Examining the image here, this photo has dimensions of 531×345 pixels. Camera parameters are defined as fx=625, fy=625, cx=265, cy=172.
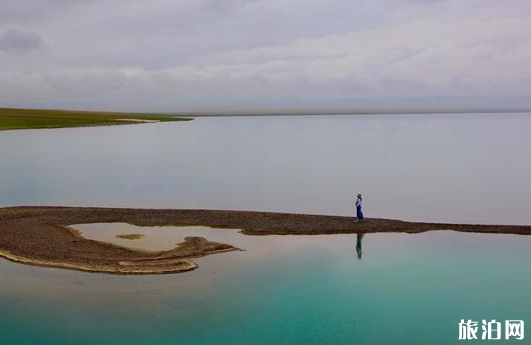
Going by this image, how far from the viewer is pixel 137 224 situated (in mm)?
28953

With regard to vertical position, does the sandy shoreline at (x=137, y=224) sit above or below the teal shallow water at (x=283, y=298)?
above

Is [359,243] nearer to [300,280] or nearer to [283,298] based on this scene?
[300,280]

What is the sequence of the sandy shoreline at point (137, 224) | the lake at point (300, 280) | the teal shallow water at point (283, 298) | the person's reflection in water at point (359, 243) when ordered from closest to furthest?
the teal shallow water at point (283, 298)
the lake at point (300, 280)
the sandy shoreline at point (137, 224)
the person's reflection in water at point (359, 243)

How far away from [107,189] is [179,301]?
81.3 ft

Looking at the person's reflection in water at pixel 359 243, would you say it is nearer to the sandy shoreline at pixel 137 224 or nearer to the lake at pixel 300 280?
the lake at pixel 300 280

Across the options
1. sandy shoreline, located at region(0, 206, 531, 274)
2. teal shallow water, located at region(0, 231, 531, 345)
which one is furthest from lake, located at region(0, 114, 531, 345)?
sandy shoreline, located at region(0, 206, 531, 274)

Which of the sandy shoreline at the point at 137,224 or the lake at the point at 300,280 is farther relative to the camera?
the sandy shoreline at the point at 137,224

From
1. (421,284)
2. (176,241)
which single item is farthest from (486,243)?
(176,241)

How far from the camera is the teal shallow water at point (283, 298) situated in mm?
16266

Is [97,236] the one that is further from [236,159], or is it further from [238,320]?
[236,159]

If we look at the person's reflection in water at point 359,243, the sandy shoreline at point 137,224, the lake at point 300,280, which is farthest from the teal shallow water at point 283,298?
the sandy shoreline at point 137,224

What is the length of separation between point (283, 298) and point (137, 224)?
1196cm

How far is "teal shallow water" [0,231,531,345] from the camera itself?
640 inches

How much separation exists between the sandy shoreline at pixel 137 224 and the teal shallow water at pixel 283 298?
0.84 metres
